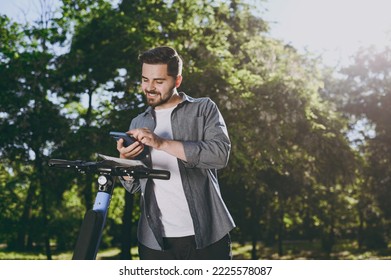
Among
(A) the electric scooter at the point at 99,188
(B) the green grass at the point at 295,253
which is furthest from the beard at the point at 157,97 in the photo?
(B) the green grass at the point at 295,253

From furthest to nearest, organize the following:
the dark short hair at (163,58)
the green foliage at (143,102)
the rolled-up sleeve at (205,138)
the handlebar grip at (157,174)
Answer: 1. the green foliage at (143,102)
2. the dark short hair at (163,58)
3. the rolled-up sleeve at (205,138)
4. the handlebar grip at (157,174)

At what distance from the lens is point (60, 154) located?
977 cm

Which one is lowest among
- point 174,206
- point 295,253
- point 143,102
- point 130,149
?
point 295,253

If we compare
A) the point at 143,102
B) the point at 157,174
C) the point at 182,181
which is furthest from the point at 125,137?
the point at 143,102

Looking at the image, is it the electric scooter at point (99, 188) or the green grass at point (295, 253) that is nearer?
the electric scooter at point (99, 188)

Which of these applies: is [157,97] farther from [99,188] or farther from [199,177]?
[99,188]

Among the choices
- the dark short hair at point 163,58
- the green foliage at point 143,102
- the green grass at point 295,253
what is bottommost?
the green grass at point 295,253

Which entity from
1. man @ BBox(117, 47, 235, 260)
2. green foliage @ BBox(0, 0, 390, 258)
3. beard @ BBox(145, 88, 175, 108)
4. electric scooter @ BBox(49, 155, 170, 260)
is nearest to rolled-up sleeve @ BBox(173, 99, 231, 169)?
man @ BBox(117, 47, 235, 260)

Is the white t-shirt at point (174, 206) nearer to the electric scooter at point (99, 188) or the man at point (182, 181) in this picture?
the man at point (182, 181)

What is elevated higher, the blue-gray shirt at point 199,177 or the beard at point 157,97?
the beard at point 157,97

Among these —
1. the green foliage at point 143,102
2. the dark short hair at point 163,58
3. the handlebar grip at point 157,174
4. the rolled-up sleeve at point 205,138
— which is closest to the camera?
the handlebar grip at point 157,174

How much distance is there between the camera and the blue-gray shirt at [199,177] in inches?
86.0

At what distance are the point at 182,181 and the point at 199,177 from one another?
9 cm

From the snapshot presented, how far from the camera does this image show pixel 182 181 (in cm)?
225
